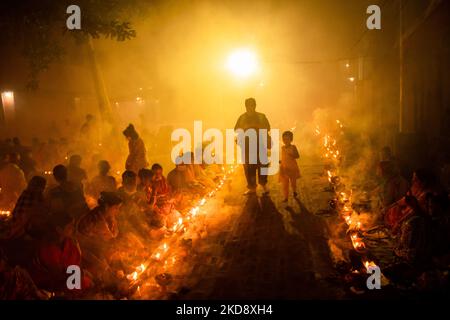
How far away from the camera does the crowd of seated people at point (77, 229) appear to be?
5164 mm

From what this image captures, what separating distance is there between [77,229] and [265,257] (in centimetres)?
264

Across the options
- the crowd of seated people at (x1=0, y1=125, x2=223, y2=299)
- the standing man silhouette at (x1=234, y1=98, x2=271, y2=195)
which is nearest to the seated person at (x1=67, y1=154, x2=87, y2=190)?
the crowd of seated people at (x1=0, y1=125, x2=223, y2=299)

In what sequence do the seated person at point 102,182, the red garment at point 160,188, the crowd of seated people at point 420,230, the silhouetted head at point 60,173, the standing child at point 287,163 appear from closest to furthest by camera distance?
the crowd of seated people at point 420,230
the silhouetted head at point 60,173
the red garment at point 160,188
the seated person at point 102,182
the standing child at point 287,163

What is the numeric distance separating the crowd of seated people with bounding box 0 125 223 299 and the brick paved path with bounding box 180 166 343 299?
99cm

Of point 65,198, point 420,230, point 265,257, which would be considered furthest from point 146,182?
point 420,230

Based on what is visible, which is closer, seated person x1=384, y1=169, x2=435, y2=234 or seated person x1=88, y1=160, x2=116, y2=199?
seated person x1=384, y1=169, x2=435, y2=234

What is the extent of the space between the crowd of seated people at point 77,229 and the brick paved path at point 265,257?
994 mm

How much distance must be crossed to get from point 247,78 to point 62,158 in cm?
2634

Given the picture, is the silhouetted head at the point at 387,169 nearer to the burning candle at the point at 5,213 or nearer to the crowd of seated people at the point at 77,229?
the crowd of seated people at the point at 77,229

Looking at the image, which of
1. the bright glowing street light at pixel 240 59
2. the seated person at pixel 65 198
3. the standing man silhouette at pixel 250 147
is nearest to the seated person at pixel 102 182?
the seated person at pixel 65 198

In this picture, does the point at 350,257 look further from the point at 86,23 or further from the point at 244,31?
the point at 244,31

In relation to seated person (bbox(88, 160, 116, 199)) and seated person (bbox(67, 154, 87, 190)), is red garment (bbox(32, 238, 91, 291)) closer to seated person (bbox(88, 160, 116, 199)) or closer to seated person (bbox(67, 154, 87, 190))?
seated person (bbox(88, 160, 116, 199))

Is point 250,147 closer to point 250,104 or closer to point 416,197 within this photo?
point 250,104

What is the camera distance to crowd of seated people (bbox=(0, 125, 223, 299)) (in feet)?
16.9
